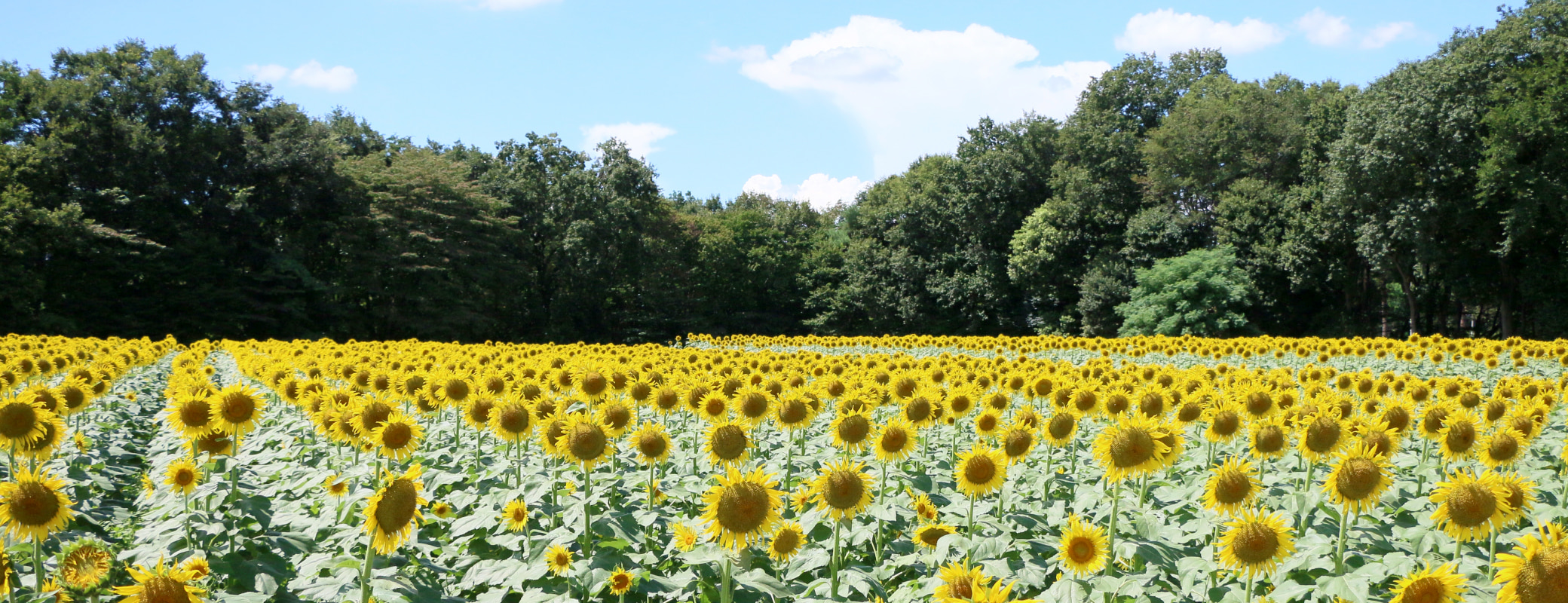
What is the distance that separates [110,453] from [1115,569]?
676cm

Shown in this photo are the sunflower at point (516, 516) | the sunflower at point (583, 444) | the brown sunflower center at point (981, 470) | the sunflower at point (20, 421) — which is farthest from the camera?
the sunflower at point (583, 444)

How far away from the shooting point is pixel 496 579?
3.50 metres

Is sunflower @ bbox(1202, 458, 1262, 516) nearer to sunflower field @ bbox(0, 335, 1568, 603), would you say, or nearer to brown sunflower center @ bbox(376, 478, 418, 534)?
sunflower field @ bbox(0, 335, 1568, 603)

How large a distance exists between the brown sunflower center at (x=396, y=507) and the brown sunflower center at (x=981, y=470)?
2.40 m

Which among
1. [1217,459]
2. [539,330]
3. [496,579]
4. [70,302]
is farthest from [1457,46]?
[70,302]

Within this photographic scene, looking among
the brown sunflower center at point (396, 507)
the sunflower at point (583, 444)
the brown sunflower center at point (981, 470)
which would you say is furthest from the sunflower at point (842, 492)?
the brown sunflower center at point (396, 507)

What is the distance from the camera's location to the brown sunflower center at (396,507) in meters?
2.87

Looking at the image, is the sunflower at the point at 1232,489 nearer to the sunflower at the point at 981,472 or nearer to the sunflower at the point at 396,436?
the sunflower at the point at 981,472

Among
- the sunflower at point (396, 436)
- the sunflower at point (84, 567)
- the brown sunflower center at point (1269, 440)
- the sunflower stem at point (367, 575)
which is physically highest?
the sunflower at point (396, 436)

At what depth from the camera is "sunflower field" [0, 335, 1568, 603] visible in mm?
3223

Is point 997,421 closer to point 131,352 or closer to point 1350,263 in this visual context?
point 131,352

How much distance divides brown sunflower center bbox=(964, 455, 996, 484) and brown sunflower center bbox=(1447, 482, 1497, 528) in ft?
5.63

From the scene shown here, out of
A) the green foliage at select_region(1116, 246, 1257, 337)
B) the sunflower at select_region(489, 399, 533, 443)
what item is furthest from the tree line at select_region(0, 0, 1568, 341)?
the sunflower at select_region(489, 399, 533, 443)

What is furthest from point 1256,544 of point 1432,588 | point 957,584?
point 957,584
